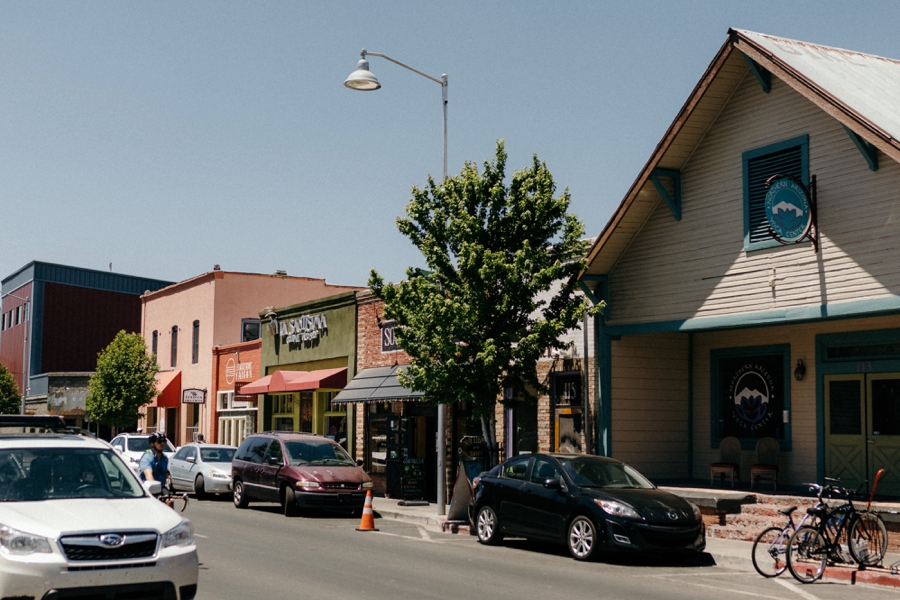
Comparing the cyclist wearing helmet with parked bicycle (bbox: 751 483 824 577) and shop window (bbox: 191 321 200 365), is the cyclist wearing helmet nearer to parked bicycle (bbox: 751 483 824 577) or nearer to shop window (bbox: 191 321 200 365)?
parked bicycle (bbox: 751 483 824 577)

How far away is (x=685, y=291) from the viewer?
19.3 m

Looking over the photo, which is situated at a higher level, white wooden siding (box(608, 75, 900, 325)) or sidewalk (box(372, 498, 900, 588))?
white wooden siding (box(608, 75, 900, 325))

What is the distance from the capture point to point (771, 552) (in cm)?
1284

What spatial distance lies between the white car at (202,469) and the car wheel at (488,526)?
11.4 meters

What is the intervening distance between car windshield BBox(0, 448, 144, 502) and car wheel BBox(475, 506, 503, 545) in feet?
26.3

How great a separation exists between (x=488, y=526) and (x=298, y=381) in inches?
617

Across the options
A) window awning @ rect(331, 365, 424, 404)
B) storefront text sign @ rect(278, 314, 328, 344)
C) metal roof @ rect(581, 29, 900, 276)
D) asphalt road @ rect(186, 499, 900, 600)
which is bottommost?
asphalt road @ rect(186, 499, 900, 600)

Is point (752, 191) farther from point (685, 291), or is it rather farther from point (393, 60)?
point (393, 60)

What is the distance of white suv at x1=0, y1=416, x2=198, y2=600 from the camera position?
25.6ft

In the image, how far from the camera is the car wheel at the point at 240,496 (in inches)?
935

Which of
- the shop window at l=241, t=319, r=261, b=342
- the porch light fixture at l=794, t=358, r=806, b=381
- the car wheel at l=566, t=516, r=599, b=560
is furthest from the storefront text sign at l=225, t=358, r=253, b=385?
the car wheel at l=566, t=516, r=599, b=560

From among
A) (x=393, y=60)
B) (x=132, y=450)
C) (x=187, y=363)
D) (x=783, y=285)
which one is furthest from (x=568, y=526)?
(x=187, y=363)

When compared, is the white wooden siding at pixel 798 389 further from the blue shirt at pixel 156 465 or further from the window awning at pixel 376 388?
the blue shirt at pixel 156 465

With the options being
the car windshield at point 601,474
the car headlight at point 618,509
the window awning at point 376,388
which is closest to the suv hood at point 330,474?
the window awning at point 376,388
